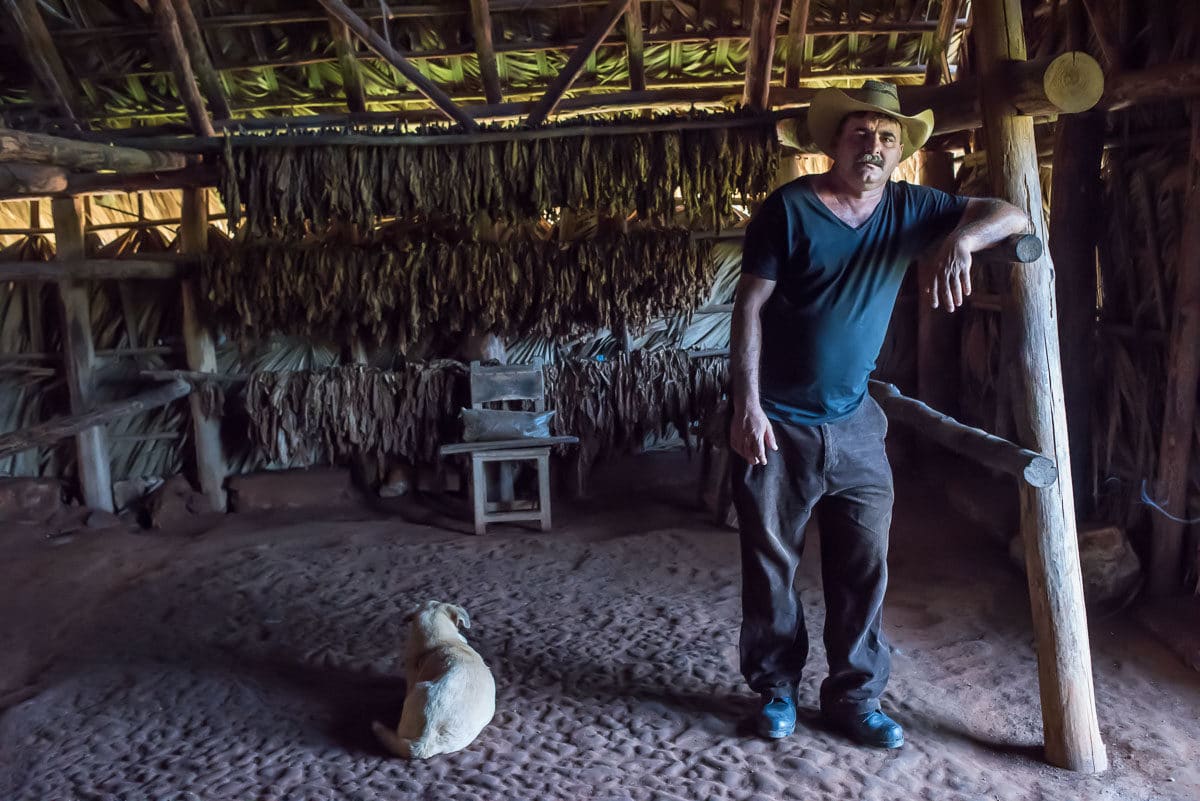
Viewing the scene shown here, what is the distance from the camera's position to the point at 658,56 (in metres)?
7.19

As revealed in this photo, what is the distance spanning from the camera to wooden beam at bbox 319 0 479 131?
5.87m

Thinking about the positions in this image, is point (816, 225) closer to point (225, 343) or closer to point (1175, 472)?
point (1175, 472)

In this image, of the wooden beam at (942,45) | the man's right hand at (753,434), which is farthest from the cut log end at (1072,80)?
the wooden beam at (942,45)

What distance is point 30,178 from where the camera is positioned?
4129 mm

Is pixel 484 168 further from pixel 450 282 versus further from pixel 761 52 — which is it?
pixel 761 52

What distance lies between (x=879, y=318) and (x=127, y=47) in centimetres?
604

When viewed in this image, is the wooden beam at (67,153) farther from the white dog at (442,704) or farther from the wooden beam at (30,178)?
the white dog at (442,704)

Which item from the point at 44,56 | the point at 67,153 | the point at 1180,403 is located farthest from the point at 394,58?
the point at 1180,403

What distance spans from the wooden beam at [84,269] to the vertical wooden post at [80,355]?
169mm

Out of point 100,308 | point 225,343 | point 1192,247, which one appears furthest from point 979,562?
point 100,308

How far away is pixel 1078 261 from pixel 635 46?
3.30 metres

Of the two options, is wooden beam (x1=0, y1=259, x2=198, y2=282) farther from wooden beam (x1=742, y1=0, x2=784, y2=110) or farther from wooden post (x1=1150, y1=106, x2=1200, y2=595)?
wooden post (x1=1150, y1=106, x2=1200, y2=595)

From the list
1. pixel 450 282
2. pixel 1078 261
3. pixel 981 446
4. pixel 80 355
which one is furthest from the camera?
pixel 80 355

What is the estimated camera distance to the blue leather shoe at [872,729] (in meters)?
3.30
